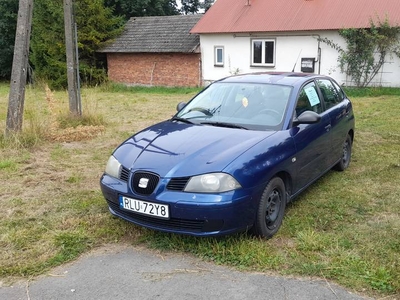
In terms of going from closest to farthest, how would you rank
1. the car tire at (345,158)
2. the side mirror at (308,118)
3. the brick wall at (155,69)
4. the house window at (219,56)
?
the side mirror at (308,118), the car tire at (345,158), the house window at (219,56), the brick wall at (155,69)

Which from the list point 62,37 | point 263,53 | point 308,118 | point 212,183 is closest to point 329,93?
point 308,118

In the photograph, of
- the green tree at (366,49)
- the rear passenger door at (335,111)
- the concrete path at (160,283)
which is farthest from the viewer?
the green tree at (366,49)

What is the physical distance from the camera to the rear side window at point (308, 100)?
15.0 feet

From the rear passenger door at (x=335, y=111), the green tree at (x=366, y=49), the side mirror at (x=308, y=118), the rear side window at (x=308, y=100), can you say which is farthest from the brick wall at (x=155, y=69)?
the side mirror at (x=308, y=118)

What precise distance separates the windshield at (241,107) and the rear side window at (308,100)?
0.18 meters

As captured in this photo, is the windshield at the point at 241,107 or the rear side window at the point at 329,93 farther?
the rear side window at the point at 329,93

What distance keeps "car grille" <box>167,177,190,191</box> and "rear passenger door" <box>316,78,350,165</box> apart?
258 centimetres

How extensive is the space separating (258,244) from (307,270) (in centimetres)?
53

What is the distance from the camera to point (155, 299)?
2.93 metres

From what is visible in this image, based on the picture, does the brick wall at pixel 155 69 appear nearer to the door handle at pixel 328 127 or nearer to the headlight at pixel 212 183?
the door handle at pixel 328 127

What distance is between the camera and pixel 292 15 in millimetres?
18031

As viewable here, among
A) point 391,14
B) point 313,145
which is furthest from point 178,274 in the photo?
point 391,14

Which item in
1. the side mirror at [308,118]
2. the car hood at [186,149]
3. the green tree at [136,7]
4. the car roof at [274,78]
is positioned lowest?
the car hood at [186,149]

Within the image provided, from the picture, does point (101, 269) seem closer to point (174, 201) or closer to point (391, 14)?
point (174, 201)
